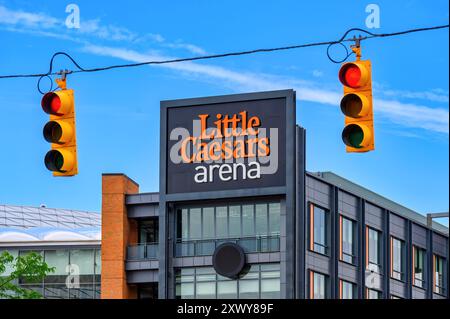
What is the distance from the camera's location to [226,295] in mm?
67500

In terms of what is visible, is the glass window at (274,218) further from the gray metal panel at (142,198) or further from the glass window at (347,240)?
the gray metal panel at (142,198)

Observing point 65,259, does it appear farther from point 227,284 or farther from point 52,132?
point 52,132

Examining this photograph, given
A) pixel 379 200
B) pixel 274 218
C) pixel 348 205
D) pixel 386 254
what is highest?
pixel 379 200

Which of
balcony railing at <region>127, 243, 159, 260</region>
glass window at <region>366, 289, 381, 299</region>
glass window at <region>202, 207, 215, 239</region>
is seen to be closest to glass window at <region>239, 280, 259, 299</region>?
glass window at <region>202, 207, 215, 239</region>

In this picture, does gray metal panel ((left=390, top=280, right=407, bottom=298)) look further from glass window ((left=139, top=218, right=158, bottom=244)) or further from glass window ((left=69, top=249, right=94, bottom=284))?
glass window ((left=69, top=249, right=94, bottom=284))

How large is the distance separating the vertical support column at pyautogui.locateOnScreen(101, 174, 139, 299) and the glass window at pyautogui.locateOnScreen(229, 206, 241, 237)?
27.7 ft

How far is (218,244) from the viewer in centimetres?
6894

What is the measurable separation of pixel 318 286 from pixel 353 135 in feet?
169

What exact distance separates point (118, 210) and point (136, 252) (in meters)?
2.83

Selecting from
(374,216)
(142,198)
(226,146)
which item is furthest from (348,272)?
(142,198)

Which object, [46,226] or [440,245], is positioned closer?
[440,245]

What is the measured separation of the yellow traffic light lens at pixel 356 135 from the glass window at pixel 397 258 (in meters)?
60.0

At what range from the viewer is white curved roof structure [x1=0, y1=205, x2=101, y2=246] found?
8825cm

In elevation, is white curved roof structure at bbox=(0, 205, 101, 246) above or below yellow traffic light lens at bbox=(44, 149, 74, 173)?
above
